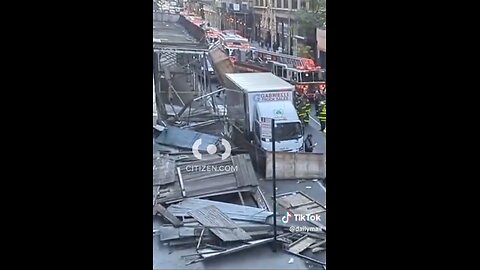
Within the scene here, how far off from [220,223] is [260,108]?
2.31 feet

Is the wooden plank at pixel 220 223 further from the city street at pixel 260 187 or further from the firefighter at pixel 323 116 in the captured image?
the firefighter at pixel 323 116

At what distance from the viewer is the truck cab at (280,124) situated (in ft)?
13.1

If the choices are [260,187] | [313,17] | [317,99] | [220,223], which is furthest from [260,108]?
[220,223]

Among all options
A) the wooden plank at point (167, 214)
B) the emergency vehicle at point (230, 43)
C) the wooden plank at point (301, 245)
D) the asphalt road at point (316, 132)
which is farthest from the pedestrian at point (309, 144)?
the wooden plank at point (167, 214)

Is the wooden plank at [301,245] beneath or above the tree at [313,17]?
beneath

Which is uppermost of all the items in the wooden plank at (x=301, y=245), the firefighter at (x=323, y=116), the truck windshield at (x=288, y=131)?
the firefighter at (x=323, y=116)

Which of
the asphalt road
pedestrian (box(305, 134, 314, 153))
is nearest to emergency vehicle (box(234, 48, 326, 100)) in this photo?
the asphalt road

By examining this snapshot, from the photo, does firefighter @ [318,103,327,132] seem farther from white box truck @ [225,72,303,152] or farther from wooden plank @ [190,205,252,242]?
wooden plank @ [190,205,252,242]

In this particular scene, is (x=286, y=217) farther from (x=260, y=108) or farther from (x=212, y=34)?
(x=212, y=34)

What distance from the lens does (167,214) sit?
394cm
